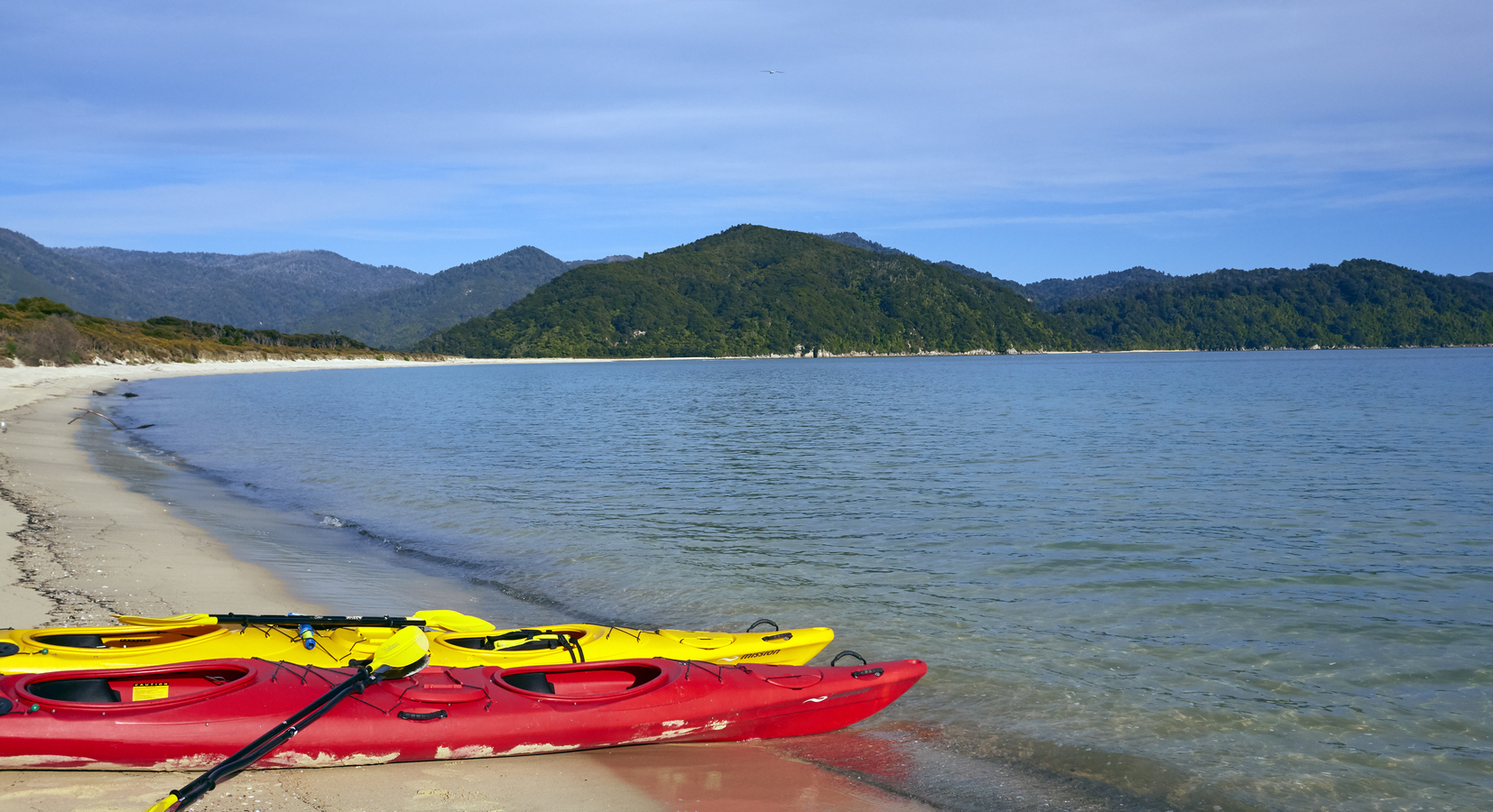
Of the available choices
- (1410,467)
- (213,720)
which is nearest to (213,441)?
(213,720)

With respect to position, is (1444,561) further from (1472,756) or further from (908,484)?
(908,484)

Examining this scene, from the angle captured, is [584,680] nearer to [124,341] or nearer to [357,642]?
[357,642]

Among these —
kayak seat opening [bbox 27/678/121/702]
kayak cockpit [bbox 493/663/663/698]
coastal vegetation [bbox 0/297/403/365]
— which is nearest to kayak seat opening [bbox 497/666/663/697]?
kayak cockpit [bbox 493/663/663/698]

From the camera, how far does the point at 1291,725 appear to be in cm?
622

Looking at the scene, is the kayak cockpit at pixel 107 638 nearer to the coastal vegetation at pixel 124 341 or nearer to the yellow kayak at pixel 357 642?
the yellow kayak at pixel 357 642

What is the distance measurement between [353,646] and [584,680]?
1484mm

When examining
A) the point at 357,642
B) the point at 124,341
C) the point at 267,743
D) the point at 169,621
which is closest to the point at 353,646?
the point at 357,642

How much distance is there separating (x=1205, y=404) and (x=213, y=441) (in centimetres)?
3719

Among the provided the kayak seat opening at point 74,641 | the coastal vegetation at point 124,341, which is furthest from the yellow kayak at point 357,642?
the coastal vegetation at point 124,341

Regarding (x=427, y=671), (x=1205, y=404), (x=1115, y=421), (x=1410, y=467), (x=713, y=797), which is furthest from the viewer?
(x=1205, y=404)

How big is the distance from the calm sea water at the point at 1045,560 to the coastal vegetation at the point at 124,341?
4009 centimetres

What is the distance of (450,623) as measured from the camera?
621cm

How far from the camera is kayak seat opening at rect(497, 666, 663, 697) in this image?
565cm

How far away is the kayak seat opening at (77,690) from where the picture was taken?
16.7ft
